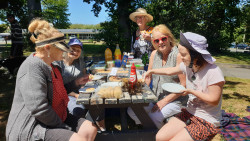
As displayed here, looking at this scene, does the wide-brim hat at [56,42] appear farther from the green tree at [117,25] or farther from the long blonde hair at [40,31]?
the green tree at [117,25]

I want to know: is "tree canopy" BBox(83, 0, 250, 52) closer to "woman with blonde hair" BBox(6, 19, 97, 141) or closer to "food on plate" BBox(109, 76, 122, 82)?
"food on plate" BBox(109, 76, 122, 82)

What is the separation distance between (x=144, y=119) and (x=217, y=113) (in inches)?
35.0

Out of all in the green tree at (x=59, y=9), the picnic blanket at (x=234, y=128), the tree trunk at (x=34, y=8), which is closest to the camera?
the picnic blanket at (x=234, y=128)

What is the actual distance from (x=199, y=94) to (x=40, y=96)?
1.52 meters

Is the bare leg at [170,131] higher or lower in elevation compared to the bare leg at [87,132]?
lower

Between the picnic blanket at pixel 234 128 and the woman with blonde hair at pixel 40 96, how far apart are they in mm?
1982

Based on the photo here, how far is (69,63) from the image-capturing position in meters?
2.80

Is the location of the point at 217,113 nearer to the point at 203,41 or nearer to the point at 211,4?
the point at 203,41

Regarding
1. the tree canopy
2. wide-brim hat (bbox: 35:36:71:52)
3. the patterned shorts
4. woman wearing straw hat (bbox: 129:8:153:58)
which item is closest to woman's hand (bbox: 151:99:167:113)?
the patterned shorts

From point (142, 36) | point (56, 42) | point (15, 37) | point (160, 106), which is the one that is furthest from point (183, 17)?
point (56, 42)

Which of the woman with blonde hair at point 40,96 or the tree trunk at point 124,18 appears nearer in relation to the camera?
the woman with blonde hair at point 40,96

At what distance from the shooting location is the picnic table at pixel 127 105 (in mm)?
1737

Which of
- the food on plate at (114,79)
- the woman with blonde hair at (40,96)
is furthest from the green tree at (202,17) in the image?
the woman with blonde hair at (40,96)

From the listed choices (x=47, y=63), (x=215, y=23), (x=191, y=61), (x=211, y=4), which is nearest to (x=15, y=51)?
(x=47, y=63)
